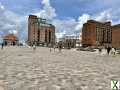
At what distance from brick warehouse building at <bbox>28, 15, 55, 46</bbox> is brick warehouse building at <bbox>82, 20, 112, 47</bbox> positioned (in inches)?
1188

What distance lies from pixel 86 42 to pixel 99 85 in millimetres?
150379

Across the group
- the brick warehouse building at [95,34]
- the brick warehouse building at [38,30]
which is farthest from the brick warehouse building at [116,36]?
the brick warehouse building at [38,30]

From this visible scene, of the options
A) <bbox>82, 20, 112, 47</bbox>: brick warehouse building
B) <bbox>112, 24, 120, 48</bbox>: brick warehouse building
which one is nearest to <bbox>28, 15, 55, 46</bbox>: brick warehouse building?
<bbox>82, 20, 112, 47</bbox>: brick warehouse building

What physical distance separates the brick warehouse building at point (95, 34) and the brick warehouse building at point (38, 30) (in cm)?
3017

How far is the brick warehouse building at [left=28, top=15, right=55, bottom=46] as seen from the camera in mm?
179250

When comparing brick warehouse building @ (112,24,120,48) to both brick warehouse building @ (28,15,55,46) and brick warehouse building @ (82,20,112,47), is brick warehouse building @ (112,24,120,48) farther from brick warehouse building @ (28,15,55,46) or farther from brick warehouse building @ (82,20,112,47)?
brick warehouse building @ (28,15,55,46)

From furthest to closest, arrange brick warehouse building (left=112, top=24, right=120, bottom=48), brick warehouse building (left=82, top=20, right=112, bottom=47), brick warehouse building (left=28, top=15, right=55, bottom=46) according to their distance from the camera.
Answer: brick warehouse building (left=28, top=15, right=55, bottom=46) → brick warehouse building (left=82, top=20, right=112, bottom=47) → brick warehouse building (left=112, top=24, right=120, bottom=48)

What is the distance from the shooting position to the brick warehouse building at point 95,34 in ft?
518

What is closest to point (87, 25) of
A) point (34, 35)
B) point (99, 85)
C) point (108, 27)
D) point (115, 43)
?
point (108, 27)

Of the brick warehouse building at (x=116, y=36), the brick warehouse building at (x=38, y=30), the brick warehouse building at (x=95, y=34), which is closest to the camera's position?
the brick warehouse building at (x=116, y=36)

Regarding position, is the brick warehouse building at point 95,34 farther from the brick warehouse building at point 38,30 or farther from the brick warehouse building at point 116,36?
the brick warehouse building at point 116,36

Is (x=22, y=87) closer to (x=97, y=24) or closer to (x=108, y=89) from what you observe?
(x=108, y=89)

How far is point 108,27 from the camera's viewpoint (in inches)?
6929

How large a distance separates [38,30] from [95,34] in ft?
162
